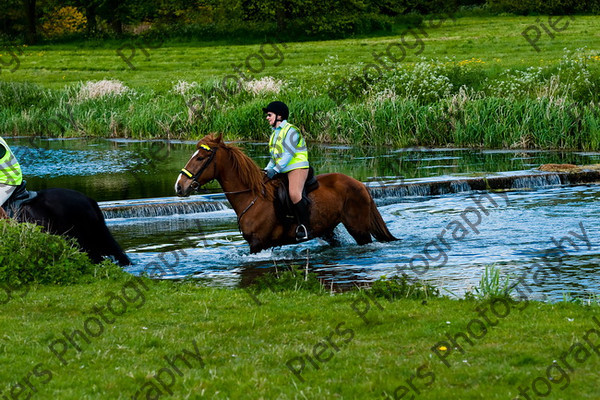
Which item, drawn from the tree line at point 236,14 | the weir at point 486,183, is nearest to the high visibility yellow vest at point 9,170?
the weir at point 486,183

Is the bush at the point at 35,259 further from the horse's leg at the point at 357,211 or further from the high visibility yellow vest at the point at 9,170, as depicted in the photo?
the horse's leg at the point at 357,211

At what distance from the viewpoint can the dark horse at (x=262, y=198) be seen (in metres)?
14.7

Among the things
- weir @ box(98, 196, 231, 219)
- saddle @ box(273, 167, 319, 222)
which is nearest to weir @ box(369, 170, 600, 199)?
weir @ box(98, 196, 231, 219)

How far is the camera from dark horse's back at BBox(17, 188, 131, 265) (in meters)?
13.8

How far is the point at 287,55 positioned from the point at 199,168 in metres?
42.5

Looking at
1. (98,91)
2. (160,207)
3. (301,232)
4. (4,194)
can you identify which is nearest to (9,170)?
(4,194)

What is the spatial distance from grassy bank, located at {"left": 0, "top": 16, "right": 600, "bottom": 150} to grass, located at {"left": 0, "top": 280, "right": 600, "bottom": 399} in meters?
18.8

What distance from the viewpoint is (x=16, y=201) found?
13.7 meters

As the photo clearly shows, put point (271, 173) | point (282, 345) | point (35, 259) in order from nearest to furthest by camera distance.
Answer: point (282, 345), point (35, 259), point (271, 173)

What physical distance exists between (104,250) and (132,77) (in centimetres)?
3859

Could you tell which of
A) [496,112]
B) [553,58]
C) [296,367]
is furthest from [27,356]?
[553,58]

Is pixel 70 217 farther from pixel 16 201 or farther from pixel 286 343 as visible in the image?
pixel 286 343

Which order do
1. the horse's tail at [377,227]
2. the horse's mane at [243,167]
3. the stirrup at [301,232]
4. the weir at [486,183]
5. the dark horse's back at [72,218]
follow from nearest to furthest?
1. the dark horse's back at [72,218]
2. the horse's mane at [243,167]
3. the stirrup at [301,232]
4. the horse's tail at [377,227]
5. the weir at [486,183]

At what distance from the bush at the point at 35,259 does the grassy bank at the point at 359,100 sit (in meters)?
18.7
